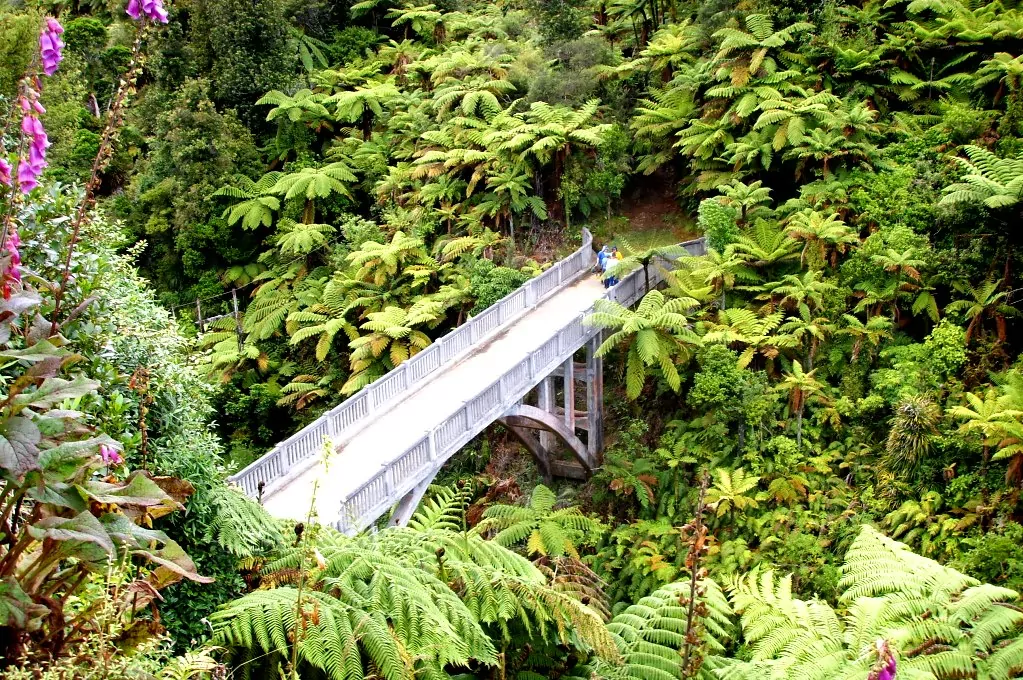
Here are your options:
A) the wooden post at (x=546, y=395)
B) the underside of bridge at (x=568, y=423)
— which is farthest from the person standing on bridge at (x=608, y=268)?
the wooden post at (x=546, y=395)

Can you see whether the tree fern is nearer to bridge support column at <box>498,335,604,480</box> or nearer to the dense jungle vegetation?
the dense jungle vegetation

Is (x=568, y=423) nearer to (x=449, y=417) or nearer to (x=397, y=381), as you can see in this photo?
(x=397, y=381)

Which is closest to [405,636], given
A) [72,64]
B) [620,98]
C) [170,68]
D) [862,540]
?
[862,540]

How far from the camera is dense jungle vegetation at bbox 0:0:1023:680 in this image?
5164mm

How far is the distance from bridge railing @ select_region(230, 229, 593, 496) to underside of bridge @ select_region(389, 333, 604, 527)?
1719 mm

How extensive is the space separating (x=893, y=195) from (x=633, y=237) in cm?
705

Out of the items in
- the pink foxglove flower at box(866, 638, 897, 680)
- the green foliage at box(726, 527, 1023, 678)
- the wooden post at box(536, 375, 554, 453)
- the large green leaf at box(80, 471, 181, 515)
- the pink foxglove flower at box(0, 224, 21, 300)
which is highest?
the pink foxglove flower at box(0, 224, 21, 300)

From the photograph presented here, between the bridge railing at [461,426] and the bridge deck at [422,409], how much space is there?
0.57 ft

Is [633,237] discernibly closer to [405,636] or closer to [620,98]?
[620,98]

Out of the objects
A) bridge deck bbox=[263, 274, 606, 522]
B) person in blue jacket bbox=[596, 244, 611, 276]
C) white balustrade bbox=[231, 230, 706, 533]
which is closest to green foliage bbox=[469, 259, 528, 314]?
white balustrade bbox=[231, 230, 706, 533]

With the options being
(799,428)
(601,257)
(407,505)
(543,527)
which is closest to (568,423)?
(543,527)

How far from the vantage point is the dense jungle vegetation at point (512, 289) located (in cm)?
516

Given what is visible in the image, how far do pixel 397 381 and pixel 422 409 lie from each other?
33.6 inches

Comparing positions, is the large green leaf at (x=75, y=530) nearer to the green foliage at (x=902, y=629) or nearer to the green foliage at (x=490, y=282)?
the green foliage at (x=902, y=629)
